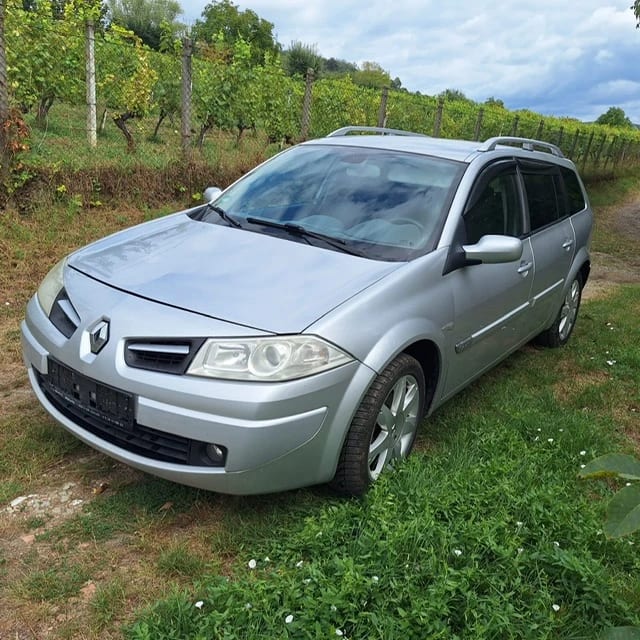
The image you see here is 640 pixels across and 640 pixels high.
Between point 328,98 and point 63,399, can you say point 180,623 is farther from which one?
point 328,98

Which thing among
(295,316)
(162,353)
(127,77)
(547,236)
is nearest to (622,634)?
(295,316)

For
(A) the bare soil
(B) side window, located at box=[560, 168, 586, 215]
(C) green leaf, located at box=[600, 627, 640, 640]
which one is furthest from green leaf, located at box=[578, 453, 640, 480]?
(A) the bare soil

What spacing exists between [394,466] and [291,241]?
4.04 feet

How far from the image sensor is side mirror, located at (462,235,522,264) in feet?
10.5

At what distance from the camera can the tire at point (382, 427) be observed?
2668mm

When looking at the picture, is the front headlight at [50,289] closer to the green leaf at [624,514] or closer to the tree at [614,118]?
the green leaf at [624,514]

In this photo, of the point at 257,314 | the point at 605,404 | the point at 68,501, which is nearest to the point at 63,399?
the point at 68,501

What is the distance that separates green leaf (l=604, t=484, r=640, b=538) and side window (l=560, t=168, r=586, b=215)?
423 cm

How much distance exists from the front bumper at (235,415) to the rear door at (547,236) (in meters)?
2.26

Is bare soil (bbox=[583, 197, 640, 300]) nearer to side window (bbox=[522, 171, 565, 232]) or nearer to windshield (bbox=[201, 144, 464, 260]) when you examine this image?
side window (bbox=[522, 171, 565, 232])

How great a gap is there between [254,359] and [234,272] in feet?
1.96

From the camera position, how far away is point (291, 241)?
3.20 meters

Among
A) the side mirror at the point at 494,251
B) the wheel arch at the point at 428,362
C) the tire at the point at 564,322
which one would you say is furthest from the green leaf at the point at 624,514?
the tire at the point at 564,322

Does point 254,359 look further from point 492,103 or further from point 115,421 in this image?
point 492,103
